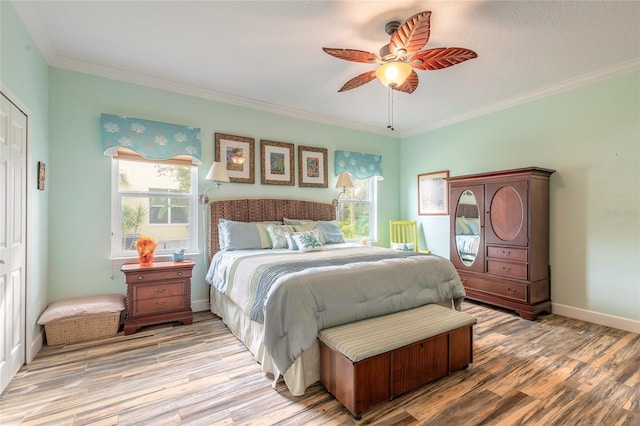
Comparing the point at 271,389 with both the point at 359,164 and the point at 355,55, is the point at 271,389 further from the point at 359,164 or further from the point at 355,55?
the point at 359,164

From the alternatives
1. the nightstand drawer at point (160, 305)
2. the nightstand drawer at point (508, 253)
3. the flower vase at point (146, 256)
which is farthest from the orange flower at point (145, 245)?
the nightstand drawer at point (508, 253)

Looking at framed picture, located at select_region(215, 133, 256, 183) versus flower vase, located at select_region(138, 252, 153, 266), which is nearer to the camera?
flower vase, located at select_region(138, 252, 153, 266)

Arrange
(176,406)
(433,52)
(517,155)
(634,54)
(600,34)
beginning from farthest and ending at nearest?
(517,155) < (634,54) < (600,34) < (433,52) < (176,406)

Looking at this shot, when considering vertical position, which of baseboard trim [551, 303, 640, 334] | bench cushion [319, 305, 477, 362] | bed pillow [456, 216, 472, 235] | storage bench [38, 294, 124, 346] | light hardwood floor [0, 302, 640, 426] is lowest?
light hardwood floor [0, 302, 640, 426]

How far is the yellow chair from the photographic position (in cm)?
513

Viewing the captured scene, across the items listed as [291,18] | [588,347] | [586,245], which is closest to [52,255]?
[291,18]

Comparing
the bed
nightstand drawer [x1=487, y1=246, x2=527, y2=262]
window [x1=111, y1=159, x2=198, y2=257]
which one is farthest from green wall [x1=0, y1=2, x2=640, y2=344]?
the bed

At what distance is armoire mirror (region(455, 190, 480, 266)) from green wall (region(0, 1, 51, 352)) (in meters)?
4.59

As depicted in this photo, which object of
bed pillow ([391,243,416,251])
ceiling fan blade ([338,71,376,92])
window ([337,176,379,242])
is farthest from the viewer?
window ([337,176,379,242])

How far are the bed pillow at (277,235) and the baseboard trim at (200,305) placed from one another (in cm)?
110

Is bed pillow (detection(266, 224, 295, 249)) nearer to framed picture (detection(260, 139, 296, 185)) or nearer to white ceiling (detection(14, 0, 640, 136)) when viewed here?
framed picture (detection(260, 139, 296, 185))

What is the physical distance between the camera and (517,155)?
3957 millimetres

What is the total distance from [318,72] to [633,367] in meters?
3.72

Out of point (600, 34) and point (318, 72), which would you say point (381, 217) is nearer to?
point (318, 72)
